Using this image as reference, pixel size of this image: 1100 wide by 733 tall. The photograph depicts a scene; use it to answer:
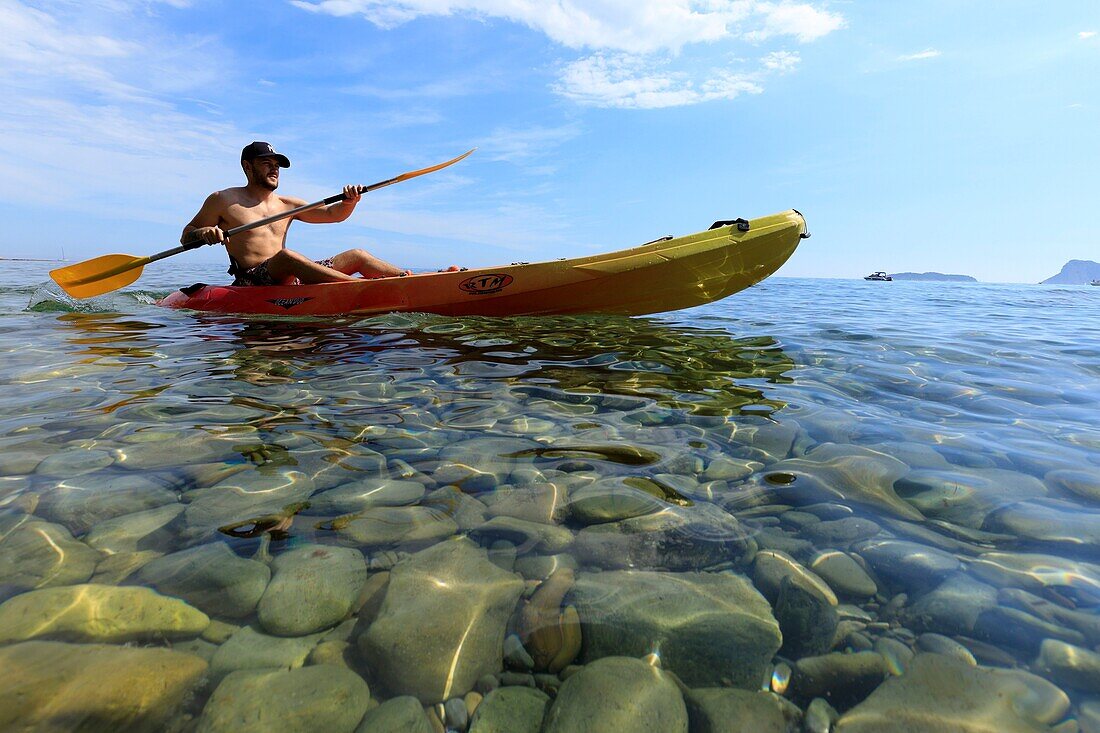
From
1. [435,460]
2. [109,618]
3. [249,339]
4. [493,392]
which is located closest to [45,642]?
[109,618]

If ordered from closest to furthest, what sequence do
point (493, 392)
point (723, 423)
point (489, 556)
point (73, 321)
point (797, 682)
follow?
point (797, 682), point (489, 556), point (723, 423), point (493, 392), point (73, 321)

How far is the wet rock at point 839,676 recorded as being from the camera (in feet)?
4.03

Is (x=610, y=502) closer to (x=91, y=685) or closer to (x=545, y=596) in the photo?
(x=545, y=596)

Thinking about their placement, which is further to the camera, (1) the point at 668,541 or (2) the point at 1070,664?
(1) the point at 668,541

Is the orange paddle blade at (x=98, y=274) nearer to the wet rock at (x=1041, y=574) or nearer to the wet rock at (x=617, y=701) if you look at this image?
the wet rock at (x=617, y=701)

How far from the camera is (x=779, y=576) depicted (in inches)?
63.3

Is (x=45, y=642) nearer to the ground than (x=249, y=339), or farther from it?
nearer to the ground

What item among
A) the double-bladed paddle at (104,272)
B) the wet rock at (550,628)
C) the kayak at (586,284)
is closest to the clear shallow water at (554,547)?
the wet rock at (550,628)

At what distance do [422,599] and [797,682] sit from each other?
3.36 ft

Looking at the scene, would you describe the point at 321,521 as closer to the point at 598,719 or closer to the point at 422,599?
the point at 422,599

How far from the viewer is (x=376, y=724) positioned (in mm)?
1154

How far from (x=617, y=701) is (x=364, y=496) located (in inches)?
50.4

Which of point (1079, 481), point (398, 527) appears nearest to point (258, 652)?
point (398, 527)

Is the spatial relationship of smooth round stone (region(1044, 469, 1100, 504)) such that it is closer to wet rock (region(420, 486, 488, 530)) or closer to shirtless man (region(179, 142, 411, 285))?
wet rock (region(420, 486, 488, 530))
